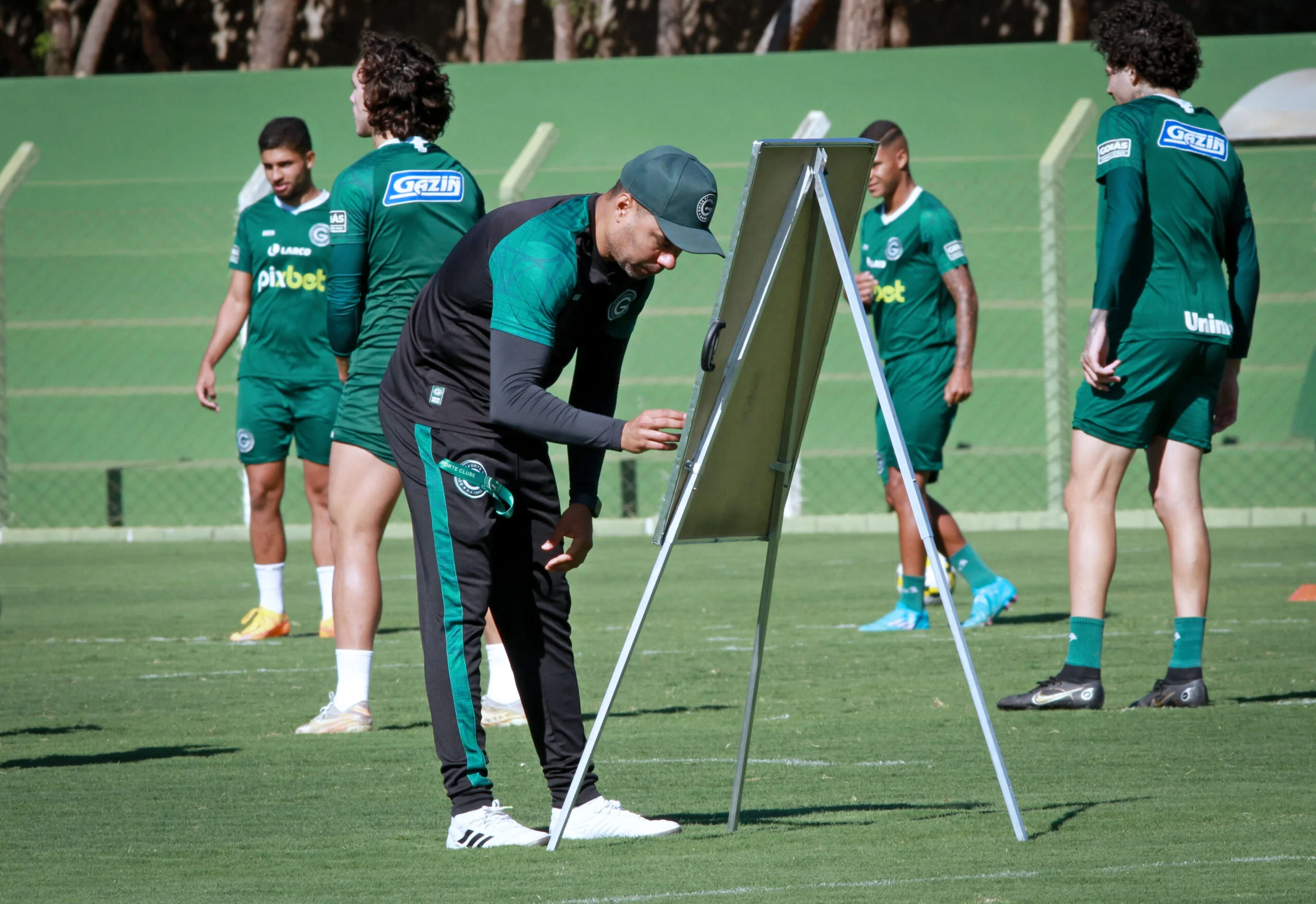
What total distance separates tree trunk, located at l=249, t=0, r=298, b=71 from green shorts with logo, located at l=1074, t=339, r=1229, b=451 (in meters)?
16.8

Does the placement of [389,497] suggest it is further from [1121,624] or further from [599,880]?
[1121,624]

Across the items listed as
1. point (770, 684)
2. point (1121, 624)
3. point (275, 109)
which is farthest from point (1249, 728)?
point (275, 109)

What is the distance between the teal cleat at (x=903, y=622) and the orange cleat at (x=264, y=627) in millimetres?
2632

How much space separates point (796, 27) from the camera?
20.3 meters

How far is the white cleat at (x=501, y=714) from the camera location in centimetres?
601

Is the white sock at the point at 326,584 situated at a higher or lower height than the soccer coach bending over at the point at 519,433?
lower

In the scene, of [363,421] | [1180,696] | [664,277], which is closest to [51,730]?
[363,421]

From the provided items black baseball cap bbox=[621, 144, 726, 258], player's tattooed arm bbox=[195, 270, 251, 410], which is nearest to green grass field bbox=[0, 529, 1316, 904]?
player's tattooed arm bbox=[195, 270, 251, 410]

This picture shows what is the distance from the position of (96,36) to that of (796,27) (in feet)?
25.7

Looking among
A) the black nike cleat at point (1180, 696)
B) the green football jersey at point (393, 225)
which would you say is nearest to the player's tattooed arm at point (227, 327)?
the green football jersey at point (393, 225)

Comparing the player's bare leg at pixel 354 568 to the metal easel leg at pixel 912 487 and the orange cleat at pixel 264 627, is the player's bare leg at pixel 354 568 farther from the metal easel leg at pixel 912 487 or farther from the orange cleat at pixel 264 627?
the orange cleat at pixel 264 627

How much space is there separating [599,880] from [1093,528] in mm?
2730

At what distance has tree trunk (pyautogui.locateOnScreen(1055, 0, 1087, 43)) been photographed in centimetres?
1970

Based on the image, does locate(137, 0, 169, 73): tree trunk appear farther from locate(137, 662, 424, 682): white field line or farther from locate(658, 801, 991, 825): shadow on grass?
locate(658, 801, 991, 825): shadow on grass
